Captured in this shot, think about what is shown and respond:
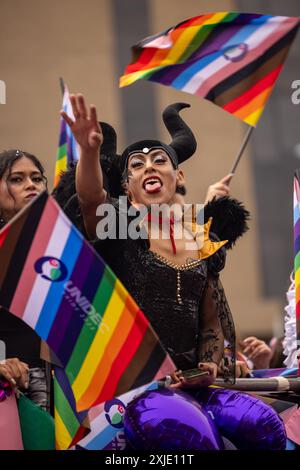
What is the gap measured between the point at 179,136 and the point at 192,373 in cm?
133

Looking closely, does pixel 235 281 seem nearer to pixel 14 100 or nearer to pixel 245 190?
pixel 245 190

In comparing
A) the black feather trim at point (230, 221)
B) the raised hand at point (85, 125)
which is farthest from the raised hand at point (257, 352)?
the raised hand at point (85, 125)

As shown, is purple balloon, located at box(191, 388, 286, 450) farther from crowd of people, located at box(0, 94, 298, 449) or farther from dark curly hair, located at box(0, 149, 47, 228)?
dark curly hair, located at box(0, 149, 47, 228)

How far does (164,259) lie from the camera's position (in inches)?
169

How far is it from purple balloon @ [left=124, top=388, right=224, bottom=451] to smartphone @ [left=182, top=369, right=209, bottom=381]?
194mm

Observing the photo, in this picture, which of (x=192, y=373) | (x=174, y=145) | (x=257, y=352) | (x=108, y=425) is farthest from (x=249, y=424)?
(x=257, y=352)

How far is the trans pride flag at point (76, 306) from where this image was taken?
138 inches

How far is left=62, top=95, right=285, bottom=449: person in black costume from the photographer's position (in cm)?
404

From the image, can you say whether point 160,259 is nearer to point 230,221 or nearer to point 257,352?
point 230,221

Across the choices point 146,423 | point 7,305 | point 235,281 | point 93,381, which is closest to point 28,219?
point 7,305

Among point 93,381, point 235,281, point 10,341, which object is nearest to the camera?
point 93,381

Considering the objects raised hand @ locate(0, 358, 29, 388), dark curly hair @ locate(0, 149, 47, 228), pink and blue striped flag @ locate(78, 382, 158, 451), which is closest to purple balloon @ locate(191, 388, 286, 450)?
pink and blue striped flag @ locate(78, 382, 158, 451)

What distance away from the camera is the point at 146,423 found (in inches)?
146
